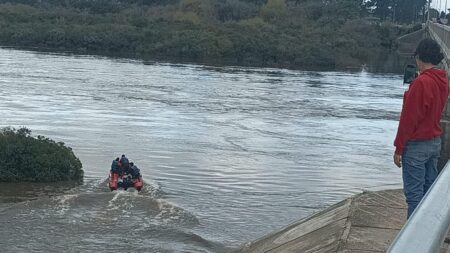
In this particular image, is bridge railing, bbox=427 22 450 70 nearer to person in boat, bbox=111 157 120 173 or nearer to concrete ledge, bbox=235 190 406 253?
person in boat, bbox=111 157 120 173

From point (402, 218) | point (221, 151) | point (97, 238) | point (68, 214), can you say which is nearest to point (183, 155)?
point (221, 151)

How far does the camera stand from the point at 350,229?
7277 mm

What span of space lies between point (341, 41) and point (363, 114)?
160 ft

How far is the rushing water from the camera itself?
11.4 metres

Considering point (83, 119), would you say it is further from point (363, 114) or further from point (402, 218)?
point (402, 218)

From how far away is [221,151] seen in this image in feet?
62.7

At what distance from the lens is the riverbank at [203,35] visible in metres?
65.4

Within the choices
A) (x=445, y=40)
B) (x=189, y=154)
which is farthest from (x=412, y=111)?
(x=445, y=40)

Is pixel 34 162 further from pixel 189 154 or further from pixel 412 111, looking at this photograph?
pixel 412 111

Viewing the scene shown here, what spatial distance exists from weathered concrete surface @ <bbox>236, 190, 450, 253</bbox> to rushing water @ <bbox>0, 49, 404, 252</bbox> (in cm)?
200

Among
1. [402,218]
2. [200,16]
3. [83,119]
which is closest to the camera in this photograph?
[402,218]

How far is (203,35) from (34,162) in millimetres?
54949

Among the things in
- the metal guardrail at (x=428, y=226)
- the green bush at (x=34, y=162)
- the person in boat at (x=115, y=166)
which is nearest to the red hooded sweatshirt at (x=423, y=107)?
the metal guardrail at (x=428, y=226)

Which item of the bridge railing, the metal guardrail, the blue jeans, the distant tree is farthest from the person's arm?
the distant tree
